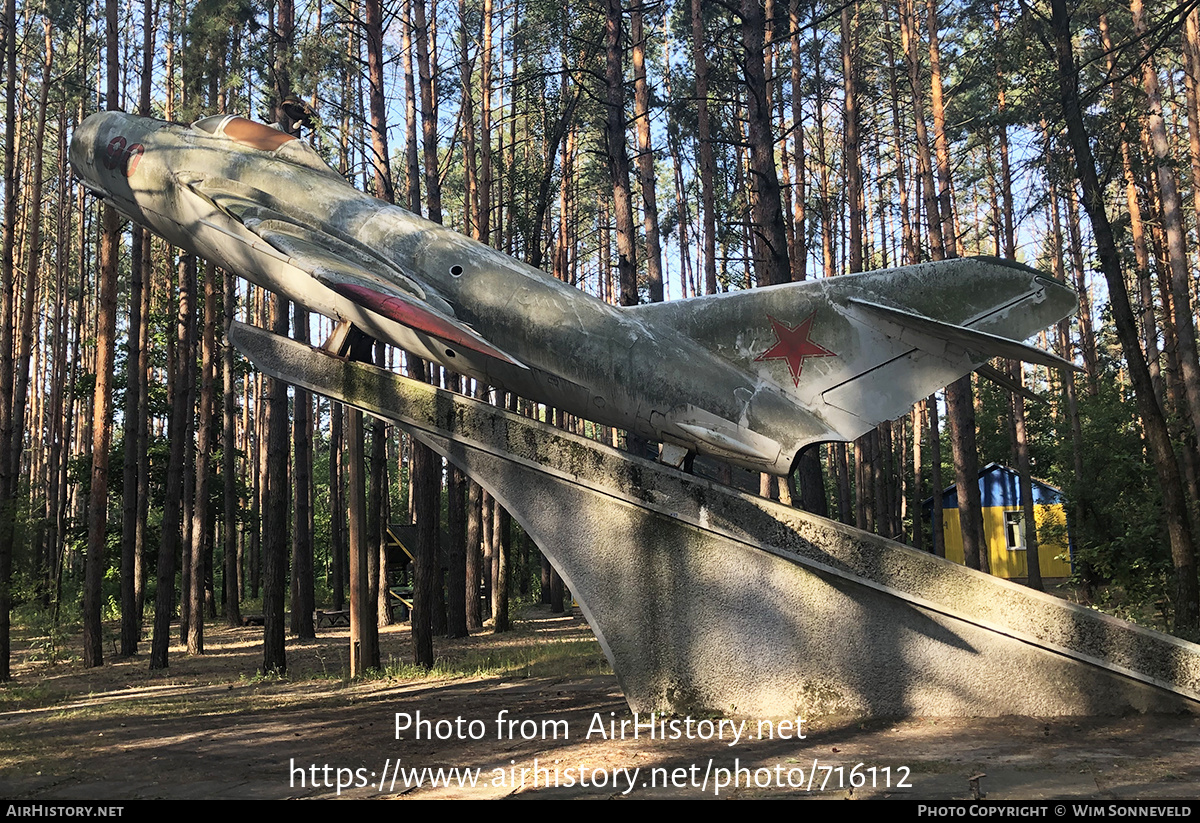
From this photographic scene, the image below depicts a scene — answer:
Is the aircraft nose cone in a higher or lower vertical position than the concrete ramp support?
higher

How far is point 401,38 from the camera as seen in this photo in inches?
859

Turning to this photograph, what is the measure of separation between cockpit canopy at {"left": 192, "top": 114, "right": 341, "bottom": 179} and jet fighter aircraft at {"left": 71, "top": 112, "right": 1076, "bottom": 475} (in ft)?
2.47

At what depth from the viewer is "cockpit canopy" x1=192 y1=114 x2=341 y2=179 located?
1051 cm

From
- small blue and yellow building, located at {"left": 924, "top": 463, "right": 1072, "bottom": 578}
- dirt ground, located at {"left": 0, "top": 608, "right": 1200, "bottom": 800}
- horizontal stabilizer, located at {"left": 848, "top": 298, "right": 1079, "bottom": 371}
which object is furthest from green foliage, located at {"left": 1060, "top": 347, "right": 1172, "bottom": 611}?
small blue and yellow building, located at {"left": 924, "top": 463, "right": 1072, "bottom": 578}

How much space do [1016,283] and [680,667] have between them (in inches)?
188

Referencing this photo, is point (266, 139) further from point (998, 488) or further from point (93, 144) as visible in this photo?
point (998, 488)

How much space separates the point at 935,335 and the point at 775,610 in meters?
2.97

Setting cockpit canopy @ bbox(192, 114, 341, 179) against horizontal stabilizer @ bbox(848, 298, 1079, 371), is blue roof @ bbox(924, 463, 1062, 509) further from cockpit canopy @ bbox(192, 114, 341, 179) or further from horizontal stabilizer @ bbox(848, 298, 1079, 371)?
cockpit canopy @ bbox(192, 114, 341, 179)

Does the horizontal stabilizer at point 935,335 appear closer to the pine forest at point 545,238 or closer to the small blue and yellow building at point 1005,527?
the pine forest at point 545,238

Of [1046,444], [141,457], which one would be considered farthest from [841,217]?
[141,457]

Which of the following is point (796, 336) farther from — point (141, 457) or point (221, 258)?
point (141, 457)

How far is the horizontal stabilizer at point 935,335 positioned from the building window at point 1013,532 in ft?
96.9

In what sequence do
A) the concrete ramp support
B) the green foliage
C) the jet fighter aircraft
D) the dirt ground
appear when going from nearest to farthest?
the dirt ground → the concrete ramp support → the jet fighter aircraft → the green foliage

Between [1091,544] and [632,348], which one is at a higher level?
[632,348]
